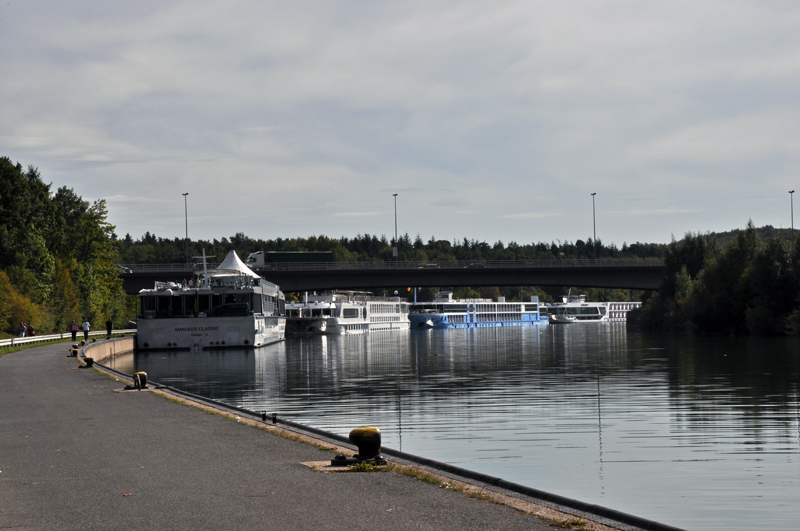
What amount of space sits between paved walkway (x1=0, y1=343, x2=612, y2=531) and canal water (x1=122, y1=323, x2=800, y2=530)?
10.5ft

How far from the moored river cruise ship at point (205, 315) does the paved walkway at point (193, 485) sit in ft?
175

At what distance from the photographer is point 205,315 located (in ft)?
250

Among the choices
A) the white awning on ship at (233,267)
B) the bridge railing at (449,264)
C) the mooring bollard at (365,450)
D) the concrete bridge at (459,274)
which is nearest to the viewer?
the mooring bollard at (365,450)

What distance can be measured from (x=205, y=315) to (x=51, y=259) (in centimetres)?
2222

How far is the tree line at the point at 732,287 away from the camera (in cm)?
7838

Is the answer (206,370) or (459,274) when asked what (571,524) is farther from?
(459,274)

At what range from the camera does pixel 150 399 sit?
85.6ft

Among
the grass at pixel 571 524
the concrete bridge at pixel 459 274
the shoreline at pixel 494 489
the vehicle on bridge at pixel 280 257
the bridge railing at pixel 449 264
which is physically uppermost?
the vehicle on bridge at pixel 280 257

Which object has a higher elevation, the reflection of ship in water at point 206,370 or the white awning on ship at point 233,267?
the white awning on ship at point 233,267

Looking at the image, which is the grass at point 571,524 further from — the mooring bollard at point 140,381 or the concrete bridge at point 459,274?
the concrete bridge at point 459,274

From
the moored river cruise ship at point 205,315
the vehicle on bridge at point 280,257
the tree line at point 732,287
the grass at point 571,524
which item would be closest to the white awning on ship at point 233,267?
the moored river cruise ship at point 205,315

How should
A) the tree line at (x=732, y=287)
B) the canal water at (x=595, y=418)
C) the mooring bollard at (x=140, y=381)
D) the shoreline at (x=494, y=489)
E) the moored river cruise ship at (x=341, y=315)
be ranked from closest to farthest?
the shoreline at (x=494, y=489) → the canal water at (x=595, y=418) → the mooring bollard at (x=140, y=381) → the tree line at (x=732, y=287) → the moored river cruise ship at (x=341, y=315)

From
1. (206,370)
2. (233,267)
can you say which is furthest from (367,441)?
(233,267)

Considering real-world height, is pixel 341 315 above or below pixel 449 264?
below
